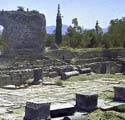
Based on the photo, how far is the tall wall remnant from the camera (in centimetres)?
2608

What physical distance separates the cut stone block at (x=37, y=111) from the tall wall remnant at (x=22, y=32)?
15694 mm

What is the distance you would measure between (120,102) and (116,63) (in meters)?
16.3

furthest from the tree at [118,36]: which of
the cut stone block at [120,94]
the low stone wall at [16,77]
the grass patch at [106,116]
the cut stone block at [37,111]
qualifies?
the cut stone block at [37,111]

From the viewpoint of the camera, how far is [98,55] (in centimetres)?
3173

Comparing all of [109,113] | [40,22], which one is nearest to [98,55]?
[40,22]

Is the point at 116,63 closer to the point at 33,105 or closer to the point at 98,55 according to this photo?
the point at 98,55

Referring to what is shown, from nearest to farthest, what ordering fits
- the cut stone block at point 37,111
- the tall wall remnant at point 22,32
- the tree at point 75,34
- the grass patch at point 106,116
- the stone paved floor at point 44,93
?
1. the cut stone block at point 37,111
2. the grass patch at point 106,116
3. the stone paved floor at point 44,93
4. the tall wall remnant at point 22,32
5. the tree at point 75,34

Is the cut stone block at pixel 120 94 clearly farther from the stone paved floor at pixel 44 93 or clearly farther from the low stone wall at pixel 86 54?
the low stone wall at pixel 86 54

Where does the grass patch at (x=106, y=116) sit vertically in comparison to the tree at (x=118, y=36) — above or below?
below

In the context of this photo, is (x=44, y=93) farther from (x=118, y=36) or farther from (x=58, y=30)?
(x=58, y=30)

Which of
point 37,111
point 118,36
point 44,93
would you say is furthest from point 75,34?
point 37,111

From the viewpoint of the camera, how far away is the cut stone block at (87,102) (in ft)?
40.3

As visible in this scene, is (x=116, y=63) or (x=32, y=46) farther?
(x=116, y=63)

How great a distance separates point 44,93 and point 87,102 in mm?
3846
